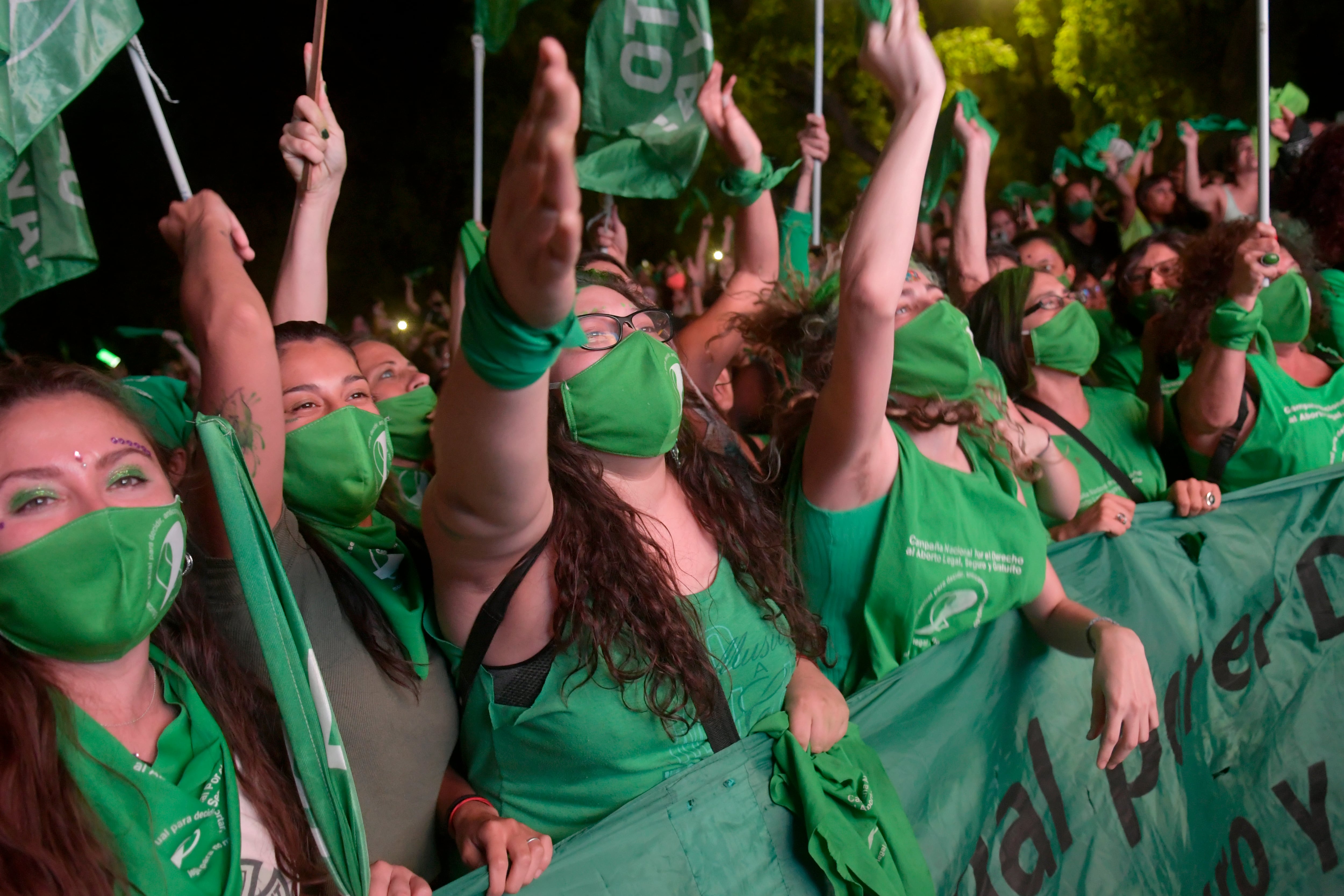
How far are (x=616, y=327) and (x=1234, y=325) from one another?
7.17 feet

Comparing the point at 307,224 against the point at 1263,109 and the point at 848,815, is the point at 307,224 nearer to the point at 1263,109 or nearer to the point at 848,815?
the point at 848,815

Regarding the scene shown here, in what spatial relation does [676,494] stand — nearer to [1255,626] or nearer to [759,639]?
[759,639]

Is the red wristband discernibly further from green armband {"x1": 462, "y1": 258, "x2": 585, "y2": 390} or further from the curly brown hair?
the curly brown hair

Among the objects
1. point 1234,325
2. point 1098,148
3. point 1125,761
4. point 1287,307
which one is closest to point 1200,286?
point 1287,307

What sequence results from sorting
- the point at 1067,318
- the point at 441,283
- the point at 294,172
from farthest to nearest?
the point at 441,283 → the point at 1067,318 → the point at 294,172

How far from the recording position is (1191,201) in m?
6.71

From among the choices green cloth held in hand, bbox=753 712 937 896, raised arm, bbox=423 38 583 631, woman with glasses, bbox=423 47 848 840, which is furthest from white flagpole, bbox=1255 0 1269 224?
raised arm, bbox=423 38 583 631

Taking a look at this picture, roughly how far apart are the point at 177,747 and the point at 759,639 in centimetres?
102

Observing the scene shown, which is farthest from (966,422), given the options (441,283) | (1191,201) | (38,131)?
(441,283)

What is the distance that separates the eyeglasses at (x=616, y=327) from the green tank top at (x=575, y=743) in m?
0.51

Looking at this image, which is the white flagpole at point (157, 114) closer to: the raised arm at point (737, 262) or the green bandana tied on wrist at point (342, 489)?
the green bandana tied on wrist at point (342, 489)

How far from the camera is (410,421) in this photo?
285 cm

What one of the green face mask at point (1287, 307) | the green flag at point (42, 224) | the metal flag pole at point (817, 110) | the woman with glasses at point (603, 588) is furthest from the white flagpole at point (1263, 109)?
the green flag at point (42, 224)

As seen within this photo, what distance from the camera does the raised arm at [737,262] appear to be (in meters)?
2.98
